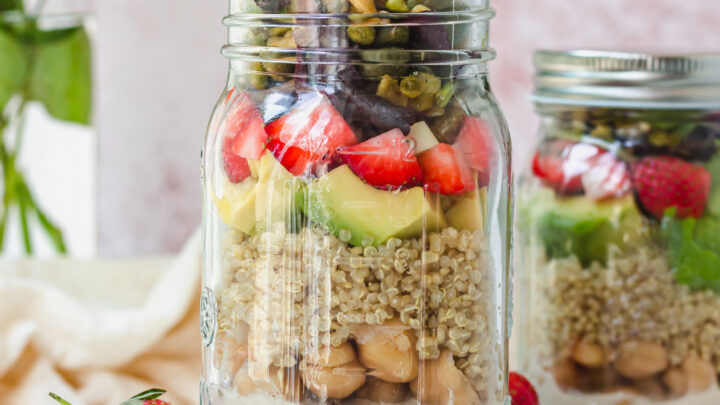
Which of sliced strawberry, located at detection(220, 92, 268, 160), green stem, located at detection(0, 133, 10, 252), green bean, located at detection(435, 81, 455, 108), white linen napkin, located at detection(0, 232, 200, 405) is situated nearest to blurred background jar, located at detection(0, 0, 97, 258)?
green stem, located at detection(0, 133, 10, 252)

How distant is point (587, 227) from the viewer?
0.71 m

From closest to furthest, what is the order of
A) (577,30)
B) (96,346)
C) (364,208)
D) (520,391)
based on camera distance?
(364,208), (520,391), (96,346), (577,30)

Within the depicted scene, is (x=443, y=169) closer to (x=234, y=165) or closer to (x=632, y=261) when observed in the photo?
(x=234, y=165)

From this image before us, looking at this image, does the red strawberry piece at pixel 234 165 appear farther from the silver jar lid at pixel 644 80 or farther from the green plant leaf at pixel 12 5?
the green plant leaf at pixel 12 5

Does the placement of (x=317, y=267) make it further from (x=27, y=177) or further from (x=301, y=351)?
(x=27, y=177)

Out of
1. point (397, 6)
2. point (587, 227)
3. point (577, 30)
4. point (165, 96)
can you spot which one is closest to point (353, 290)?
point (397, 6)

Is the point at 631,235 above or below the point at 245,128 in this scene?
below

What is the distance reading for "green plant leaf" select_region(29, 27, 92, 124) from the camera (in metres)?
1.06

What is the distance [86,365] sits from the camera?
2.60ft

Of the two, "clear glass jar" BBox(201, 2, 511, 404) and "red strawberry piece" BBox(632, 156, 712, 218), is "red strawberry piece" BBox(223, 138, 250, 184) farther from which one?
"red strawberry piece" BBox(632, 156, 712, 218)

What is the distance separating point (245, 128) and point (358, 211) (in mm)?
94

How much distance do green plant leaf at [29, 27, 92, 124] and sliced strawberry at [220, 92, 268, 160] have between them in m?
0.58

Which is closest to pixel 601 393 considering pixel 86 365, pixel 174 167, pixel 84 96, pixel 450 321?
pixel 450 321

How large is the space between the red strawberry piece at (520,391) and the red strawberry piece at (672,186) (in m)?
0.17
